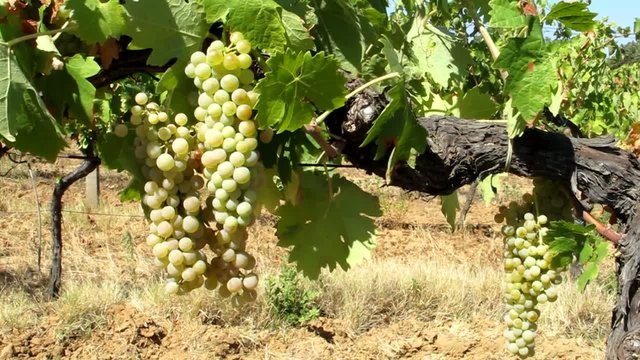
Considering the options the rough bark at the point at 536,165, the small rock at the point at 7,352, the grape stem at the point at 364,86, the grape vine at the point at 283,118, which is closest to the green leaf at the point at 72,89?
the grape vine at the point at 283,118

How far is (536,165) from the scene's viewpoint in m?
1.52

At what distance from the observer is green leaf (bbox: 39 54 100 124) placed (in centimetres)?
106

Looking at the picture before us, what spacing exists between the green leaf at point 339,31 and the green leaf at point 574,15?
1.17 ft

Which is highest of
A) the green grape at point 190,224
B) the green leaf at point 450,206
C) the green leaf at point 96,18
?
the green leaf at point 96,18

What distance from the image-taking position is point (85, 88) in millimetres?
1085

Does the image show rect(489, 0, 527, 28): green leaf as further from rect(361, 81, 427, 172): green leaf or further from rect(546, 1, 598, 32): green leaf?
rect(361, 81, 427, 172): green leaf

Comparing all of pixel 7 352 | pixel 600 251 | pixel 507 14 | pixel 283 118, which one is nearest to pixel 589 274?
pixel 600 251

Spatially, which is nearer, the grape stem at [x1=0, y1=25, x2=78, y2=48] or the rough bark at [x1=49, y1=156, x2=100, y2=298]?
the grape stem at [x1=0, y1=25, x2=78, y2=48]

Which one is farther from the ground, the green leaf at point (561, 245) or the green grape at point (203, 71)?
the green grape at point (203, 71)

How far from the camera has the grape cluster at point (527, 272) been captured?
166 centimetres

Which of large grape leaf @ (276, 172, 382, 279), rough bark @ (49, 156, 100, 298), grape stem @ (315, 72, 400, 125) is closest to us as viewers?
grape stem @ (315, 72, 400, 125)

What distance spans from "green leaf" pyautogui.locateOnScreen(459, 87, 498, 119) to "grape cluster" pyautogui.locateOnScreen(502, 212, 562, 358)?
279 millimetres

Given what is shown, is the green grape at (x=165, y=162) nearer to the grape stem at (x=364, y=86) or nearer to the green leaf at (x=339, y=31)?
the grape stem at (x=364, y=86)

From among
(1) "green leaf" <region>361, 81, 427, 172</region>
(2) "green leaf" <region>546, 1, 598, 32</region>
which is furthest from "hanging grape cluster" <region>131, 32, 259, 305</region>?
(2) "green leaf" <region>546, 1, 598, 32</region>
